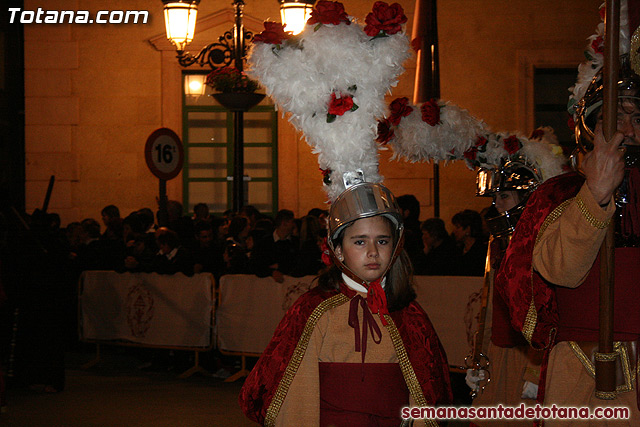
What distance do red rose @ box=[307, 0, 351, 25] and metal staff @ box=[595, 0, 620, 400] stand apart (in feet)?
5.01

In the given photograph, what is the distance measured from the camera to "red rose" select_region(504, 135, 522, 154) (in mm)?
6613

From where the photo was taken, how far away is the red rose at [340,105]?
15.0 feet

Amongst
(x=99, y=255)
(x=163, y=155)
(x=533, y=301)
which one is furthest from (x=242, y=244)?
(x=533, y=301)

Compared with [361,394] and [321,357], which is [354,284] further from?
[361,394]

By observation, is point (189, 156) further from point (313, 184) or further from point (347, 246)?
point (347, 246)

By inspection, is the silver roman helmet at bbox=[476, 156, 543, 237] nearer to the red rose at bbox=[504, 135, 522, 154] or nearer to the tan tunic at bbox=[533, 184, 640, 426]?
the red rose at bbox=[504, 135, 522, 154]

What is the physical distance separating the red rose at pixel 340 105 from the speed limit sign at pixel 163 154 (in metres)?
7.01

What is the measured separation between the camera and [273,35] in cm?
465

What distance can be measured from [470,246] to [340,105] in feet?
16.9

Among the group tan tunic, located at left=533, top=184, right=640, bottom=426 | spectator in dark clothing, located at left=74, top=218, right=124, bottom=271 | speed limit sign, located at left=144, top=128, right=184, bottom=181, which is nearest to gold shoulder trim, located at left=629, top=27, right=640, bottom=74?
tan tunic, located at left=533, top=184, right=640, bottom=426

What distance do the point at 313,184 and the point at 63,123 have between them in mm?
4436

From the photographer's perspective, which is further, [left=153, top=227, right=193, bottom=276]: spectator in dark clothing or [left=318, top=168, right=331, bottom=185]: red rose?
[left=153, top=227, right=193, bottom=276]: spectator in dark clothing

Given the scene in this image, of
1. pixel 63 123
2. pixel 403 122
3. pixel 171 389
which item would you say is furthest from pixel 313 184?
pixel 403 122

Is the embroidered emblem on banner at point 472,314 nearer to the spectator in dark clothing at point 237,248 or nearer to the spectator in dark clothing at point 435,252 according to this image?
the spectator in dark clothing at point 435,252
